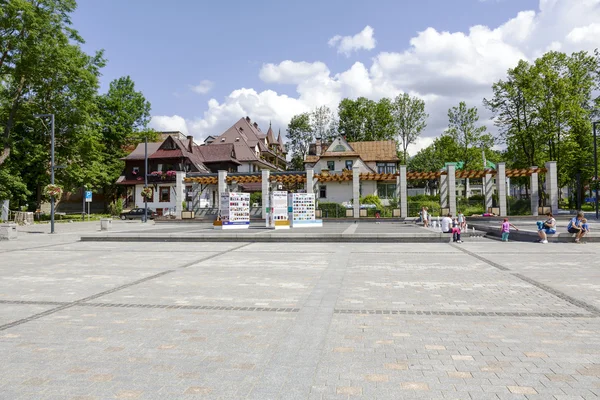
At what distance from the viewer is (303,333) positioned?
5.32 m

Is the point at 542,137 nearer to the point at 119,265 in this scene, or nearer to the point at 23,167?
the point at 119,265

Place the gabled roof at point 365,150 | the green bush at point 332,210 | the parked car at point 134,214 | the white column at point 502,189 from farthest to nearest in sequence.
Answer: the gabled roof at point 365,150, the parked car at point 134,214, the green bush at point 332,210, the white column at point 502,189

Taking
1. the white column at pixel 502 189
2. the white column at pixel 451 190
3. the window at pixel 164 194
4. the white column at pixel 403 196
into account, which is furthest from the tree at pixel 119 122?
the white column at pixel 502 189

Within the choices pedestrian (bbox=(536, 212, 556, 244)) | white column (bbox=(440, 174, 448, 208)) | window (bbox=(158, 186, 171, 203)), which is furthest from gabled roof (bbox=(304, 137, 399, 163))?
pedestrian (bbox=(536, 212, 556, 244))

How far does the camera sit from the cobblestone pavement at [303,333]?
3795 mm

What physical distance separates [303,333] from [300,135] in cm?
7411

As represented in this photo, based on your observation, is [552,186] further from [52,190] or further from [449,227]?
[52,190]

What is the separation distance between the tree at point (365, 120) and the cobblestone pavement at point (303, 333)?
202ft

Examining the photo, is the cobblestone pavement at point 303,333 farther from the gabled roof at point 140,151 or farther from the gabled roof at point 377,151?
the gabled roof at point 377,151

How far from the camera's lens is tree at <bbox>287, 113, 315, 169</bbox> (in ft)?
252

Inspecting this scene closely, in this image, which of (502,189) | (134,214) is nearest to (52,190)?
(134,214)

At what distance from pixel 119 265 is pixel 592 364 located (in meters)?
11.1

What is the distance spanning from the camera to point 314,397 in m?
3.55

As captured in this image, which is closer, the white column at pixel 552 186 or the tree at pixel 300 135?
the white column at pixel 552 186
